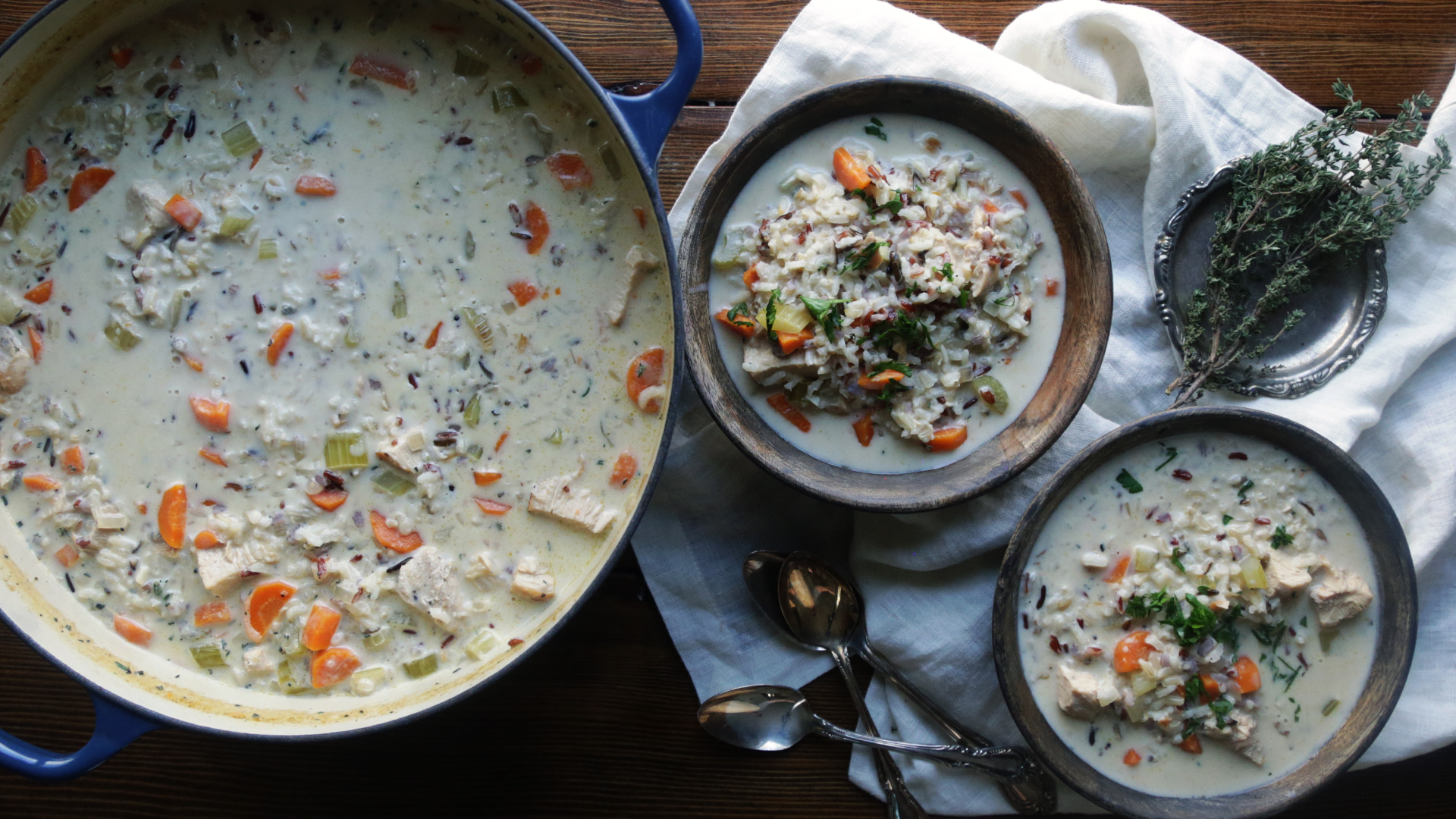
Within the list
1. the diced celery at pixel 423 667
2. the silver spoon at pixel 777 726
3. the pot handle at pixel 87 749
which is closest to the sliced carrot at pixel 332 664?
the diced celery at pixel 423 667

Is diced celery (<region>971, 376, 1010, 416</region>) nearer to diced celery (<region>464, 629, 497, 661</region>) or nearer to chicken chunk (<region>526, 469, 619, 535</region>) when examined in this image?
chicken chunk (<region>526, 469, 619, 535</region>)

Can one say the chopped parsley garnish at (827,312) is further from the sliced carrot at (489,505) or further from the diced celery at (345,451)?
the diced celery at (345,451)

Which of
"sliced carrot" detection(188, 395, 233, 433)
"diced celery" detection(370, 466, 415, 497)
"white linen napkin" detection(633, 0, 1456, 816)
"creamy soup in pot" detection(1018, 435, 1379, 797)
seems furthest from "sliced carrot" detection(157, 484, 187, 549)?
"creamy soup in pot" detection(1018, 435, 1379, 797)

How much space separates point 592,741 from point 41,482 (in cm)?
166

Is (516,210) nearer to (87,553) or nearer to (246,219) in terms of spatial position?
(246,219)

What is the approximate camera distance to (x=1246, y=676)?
2408mm

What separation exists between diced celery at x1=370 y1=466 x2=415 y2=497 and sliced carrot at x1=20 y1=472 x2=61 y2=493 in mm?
836

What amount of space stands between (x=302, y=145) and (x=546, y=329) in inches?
30.5

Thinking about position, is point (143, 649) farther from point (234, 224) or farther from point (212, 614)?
point (234, 224)

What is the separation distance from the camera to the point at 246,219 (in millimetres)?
2301

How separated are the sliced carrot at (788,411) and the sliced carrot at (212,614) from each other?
1.53 metres

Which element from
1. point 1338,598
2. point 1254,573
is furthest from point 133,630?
point 1338,598

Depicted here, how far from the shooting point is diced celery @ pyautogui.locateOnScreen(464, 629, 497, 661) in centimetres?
235

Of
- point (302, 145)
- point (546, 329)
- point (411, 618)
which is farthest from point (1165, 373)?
point (302, 145)
